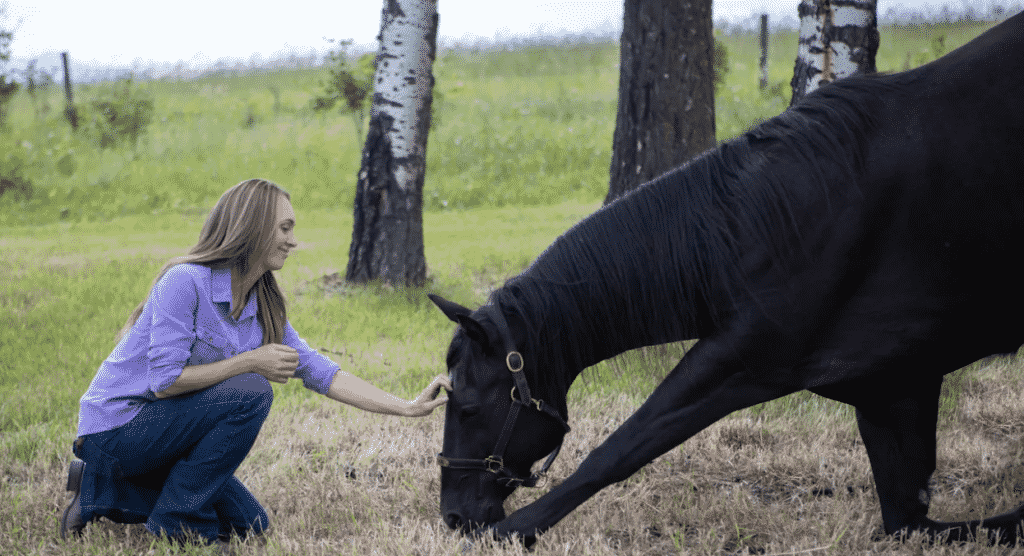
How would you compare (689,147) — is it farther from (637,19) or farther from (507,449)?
(507,449)

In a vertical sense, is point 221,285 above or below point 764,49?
below

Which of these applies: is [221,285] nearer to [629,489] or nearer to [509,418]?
[509,418]

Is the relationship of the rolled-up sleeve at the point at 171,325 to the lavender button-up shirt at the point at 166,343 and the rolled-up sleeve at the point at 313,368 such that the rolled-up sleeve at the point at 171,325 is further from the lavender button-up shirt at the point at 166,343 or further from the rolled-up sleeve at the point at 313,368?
the rolled-up sleeve at the point at 313,368

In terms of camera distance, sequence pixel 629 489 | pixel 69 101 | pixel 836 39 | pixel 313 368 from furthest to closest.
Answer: pixel 69 101
pixel 836 39
pixel 629 489
pixel 313 368

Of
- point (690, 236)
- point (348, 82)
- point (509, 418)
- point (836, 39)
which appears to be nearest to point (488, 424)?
point (509, 418)

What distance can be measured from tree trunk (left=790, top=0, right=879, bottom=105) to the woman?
9.95 feet

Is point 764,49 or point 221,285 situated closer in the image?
point 221,285

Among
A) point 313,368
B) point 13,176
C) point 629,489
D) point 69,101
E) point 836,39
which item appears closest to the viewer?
point 313,368

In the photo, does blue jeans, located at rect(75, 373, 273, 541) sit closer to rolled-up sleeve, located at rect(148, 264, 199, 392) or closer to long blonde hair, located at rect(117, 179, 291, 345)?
rolled-up sleeve, located at rect(148, 264, 199, 392)

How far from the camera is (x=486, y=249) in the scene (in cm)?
927

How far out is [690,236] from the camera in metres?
2.58

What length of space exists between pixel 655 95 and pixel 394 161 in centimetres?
238

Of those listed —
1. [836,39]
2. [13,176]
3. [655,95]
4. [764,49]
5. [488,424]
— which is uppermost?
[764,49]

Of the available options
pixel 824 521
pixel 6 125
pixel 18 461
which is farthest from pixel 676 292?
pixel 6 125
